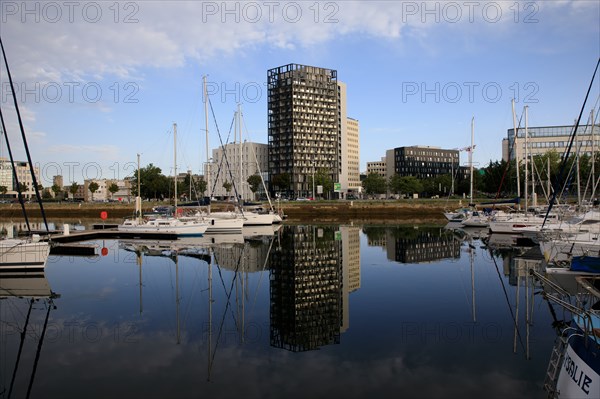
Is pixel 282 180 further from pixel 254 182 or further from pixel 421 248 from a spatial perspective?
pixel 421 248

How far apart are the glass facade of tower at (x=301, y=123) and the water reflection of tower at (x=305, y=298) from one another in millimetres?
122851

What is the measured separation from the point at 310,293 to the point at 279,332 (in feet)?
18.8

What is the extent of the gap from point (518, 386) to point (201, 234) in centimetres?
4026

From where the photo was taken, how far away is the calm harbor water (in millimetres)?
10227

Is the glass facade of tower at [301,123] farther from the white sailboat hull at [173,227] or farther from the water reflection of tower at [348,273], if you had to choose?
the water reflection of tower at [348,273]

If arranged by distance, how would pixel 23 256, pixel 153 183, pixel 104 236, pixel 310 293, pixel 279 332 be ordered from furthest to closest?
pixel 153 183 < pixel 104 236 < pixel 23 256 < pixel 310 293 < pixel 279 332

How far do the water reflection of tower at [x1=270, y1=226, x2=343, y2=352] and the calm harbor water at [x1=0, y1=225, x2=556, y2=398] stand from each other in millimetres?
77

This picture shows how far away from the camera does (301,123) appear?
156250 mm

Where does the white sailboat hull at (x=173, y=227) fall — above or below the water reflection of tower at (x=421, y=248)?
above

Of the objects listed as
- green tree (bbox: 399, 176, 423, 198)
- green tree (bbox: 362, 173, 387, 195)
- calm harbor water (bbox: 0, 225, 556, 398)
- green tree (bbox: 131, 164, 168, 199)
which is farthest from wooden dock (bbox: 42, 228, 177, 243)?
green tree (bbox: 362, 173, 387, 195)

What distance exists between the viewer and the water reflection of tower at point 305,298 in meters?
13.6

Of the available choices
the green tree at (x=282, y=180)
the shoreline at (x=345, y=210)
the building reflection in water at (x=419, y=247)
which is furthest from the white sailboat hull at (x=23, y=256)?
the green tree at (x=282, y=180)

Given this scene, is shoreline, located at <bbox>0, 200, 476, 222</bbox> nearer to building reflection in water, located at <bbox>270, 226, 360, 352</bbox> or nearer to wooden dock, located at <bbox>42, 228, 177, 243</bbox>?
wooden dock, located at <bbox>42, 228, 177, 243</bbox>

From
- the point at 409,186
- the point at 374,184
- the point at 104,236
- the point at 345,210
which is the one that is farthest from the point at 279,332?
the point at 374,184
